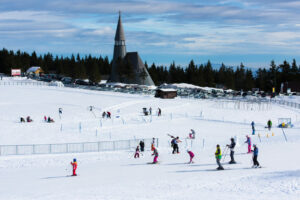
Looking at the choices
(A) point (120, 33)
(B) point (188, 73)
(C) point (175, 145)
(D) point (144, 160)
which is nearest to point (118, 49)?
(A) point (120, 33)

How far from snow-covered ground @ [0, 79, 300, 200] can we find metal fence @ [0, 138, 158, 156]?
113 centimetres

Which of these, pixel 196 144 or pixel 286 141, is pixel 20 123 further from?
pixel 286 141

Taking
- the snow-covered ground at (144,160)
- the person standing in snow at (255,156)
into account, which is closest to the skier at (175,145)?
the snow-covered ground at (144,160)

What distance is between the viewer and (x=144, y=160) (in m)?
24.7

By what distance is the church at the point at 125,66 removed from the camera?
95.9 m

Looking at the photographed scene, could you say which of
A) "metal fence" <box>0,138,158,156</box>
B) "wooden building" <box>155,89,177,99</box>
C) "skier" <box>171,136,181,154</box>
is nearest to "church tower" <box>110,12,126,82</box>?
"wooden building" <box>155,89,177,99</box>

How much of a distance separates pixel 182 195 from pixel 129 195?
2.19 m

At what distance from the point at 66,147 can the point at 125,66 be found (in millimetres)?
68644

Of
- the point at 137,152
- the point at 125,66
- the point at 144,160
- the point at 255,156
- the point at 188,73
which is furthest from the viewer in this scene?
the point at 188,73

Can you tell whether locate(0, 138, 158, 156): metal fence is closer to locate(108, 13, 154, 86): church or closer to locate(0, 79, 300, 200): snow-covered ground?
locate(0, 79, 300, 200): snow-covered ground

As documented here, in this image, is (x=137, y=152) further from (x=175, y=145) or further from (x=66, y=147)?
(x=66, y=147)

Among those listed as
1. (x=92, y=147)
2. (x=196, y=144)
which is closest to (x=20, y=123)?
(x=92, y=147)

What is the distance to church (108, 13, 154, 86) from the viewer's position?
315 feet

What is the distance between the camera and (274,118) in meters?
48.9
